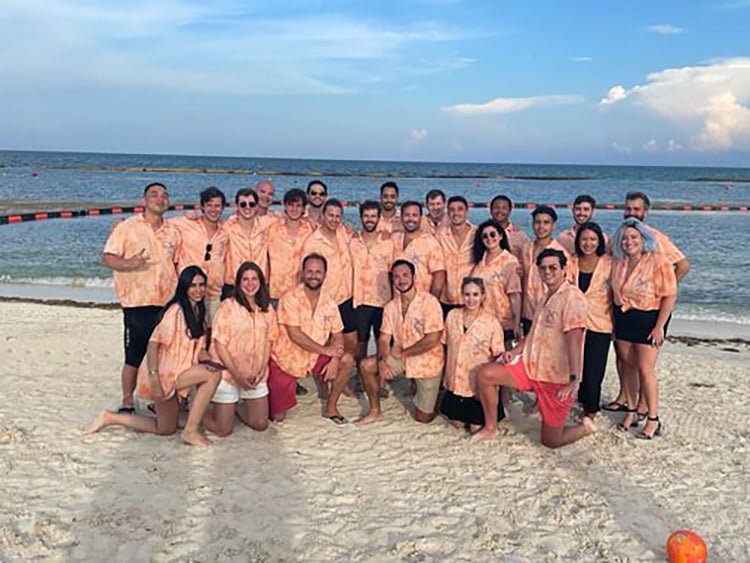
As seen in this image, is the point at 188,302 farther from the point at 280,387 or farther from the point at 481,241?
the point at 481,241

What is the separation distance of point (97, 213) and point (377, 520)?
27.4 metres

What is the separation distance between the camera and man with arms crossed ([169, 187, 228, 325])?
18.2 feet

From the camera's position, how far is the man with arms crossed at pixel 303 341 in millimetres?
5402

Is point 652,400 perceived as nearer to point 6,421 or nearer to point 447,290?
point 447,290

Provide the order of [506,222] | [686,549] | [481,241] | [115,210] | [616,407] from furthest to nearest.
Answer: [115,210]
[506,222]
[616,407]
[481,241]
[686,549]

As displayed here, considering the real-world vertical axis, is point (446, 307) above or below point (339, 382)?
above

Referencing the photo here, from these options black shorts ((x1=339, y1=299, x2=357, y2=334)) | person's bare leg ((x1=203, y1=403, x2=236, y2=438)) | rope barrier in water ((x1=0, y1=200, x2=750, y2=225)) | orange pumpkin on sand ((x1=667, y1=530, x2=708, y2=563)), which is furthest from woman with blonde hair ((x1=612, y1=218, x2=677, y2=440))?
rope barrier in water ((x1=0, y1=200, x2=750, y2=225))

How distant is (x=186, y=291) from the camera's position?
4.89 metres

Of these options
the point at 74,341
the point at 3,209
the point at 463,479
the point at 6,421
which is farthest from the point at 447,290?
the point at 3,209

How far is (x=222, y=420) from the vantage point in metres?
5.12

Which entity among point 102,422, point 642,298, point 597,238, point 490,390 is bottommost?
point 102,422

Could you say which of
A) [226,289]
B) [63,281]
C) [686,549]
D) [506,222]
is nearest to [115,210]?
[63,281]

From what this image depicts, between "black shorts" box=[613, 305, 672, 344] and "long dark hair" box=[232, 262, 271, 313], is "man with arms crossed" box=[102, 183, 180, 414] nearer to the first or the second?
"long dark hair" box=[232, 262, 271, 313]

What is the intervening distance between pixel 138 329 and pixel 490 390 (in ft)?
9.22
